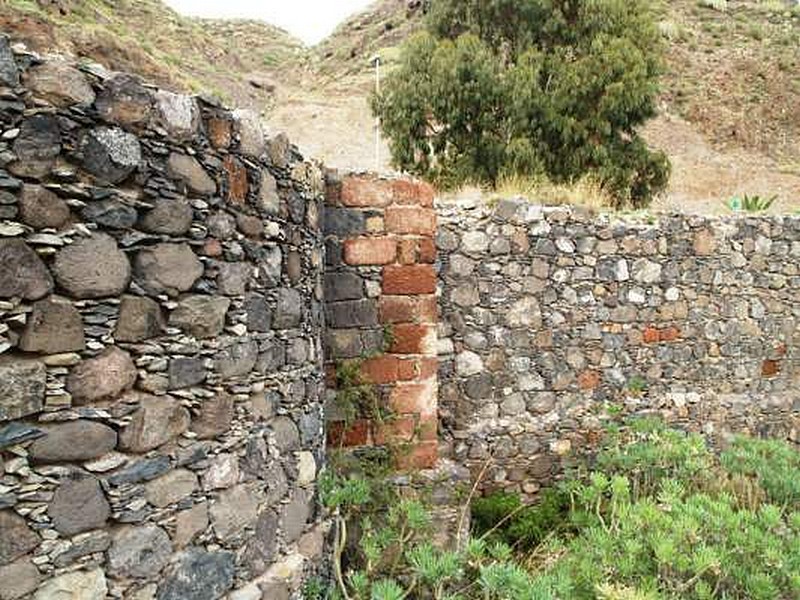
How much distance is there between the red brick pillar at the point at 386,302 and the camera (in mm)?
3793

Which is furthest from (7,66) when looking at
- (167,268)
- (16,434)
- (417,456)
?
(417,456)

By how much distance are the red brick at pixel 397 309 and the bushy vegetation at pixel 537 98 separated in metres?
6.16

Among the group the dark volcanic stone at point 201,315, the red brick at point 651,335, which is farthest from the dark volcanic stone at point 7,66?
the red brick at point 651,335

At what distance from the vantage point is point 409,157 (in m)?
10.6

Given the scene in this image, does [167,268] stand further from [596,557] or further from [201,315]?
[596,557]

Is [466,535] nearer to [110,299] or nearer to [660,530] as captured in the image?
[660,530]

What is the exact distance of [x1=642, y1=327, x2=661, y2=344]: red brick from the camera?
5617 millimetres

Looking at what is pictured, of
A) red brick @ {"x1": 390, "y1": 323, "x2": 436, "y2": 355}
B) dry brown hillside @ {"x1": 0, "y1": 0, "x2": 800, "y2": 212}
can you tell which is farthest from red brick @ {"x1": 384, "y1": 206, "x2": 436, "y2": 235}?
dry brown hillside @ {"x1": 0, "y1": 0, "x2": 800, "y2": 212}

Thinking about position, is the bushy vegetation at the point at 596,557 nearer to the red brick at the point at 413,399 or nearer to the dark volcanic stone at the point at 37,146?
the red brick at the point at 413,399

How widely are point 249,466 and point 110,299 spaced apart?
0.92 meters

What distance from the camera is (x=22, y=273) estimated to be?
1831 millimetres

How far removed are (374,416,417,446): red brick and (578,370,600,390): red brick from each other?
2068 millimetres

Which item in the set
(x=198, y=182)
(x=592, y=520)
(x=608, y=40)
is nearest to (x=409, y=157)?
(x=608, y=40)

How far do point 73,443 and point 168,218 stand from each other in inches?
30.8
